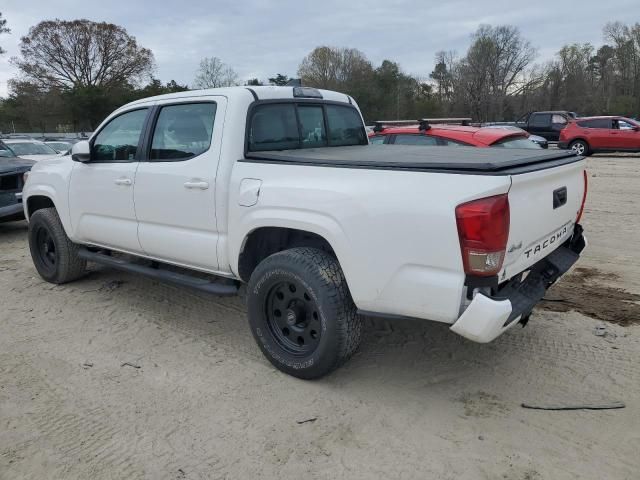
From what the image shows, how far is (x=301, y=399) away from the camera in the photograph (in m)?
3.26

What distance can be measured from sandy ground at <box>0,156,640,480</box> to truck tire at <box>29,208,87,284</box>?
0.75 meters

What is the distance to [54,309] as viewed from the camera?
192 inches

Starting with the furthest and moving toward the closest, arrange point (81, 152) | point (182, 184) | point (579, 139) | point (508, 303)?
1. point (579, 139)
2. point (81, 152)
3. point (182, 184)
4. point (508, 303)

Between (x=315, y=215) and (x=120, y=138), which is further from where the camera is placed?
(x=120, y=138)

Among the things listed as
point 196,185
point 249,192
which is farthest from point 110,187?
point 249,192

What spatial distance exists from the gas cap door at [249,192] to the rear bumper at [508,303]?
1.53 m

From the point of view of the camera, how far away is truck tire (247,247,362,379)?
316 centimetres

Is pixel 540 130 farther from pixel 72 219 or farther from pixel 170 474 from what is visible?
pixel 170 474

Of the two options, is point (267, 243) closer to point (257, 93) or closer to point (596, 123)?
point (257, 93)

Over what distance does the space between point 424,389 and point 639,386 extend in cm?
135

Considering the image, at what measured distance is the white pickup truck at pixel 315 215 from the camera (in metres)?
2.68

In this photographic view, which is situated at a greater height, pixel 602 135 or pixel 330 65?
pixel 330 65

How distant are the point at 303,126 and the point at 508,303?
2364 mm

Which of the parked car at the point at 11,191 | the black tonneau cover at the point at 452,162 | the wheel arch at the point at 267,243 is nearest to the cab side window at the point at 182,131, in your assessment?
the black tonneau cover at the point at 452,162
